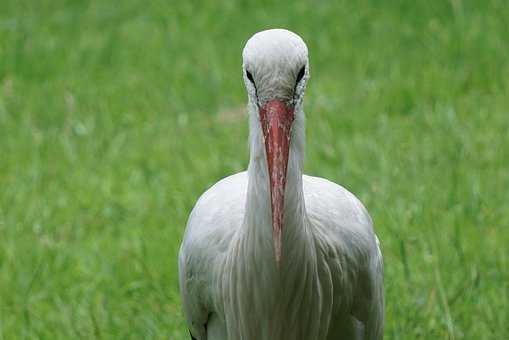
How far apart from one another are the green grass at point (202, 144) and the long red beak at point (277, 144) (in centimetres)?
174

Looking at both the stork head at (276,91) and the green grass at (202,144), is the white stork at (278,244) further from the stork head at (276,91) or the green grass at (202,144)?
the green grass at (202,144)

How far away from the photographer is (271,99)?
2.87m

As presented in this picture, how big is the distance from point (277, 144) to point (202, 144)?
150 inches

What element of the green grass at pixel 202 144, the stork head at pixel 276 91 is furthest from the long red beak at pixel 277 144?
the green grass at pixel 202 144

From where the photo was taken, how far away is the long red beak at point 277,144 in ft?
9.43

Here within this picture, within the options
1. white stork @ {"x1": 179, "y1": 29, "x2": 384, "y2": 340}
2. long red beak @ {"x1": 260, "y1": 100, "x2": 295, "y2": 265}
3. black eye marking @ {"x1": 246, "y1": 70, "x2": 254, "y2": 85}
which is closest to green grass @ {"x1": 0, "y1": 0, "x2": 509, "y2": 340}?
white stork @ {"x1": 179, "y1": 29, "x2": 384, "y2": 340}

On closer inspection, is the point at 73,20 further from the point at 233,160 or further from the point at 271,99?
the point at 271,99

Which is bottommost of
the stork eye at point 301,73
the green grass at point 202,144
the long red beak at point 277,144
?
the green grass at point 202,144

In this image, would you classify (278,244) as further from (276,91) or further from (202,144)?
(202,144)

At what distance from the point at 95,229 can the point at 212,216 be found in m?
2.25

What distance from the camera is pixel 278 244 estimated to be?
2.95m

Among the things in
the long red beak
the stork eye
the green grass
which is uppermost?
the stork eye

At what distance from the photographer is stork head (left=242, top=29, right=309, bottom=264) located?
9.34 ft

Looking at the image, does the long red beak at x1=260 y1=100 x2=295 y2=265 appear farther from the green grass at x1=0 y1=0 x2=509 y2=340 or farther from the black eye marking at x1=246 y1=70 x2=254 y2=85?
the green grass at x1=0 y1=0 x2=509 y2=340
